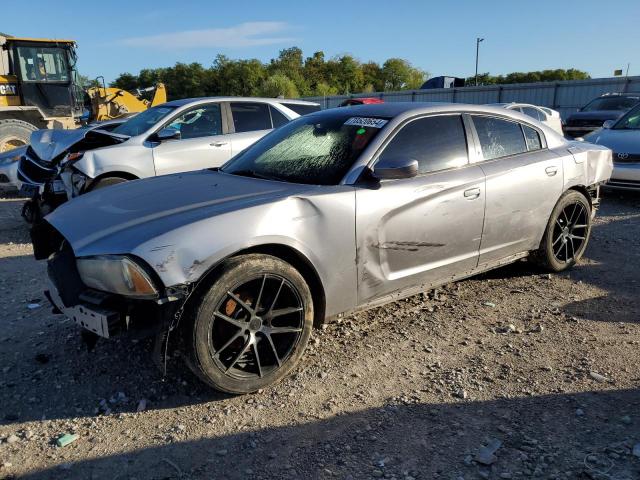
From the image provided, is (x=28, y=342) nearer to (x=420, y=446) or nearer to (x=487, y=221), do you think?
(x=420, y=446)

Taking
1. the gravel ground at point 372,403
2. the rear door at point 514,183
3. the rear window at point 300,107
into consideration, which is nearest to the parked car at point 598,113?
the rear window at point 300,107

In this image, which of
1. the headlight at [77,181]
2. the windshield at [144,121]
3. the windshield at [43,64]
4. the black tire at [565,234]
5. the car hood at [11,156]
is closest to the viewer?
the black tire at [565,234]

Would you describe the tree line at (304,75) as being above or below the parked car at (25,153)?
above

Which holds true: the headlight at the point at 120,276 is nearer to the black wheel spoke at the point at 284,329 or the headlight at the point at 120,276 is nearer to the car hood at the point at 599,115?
the black wheel spoke at the point at 284,329

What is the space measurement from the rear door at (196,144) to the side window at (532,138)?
4.17 meters

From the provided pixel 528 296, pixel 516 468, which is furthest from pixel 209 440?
pixel 528 296

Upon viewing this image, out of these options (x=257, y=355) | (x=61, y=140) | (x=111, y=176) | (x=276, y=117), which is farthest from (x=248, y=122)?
(x=257, y=355)

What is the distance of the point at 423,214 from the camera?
141 inches

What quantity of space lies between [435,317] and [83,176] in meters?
4.71

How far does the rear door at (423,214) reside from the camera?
3.37m

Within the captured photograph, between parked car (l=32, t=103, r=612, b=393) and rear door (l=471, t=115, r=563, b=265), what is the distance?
0.05 ft

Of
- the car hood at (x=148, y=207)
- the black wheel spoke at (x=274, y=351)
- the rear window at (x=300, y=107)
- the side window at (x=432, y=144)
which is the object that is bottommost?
the black wheel spoke at (x=274, y=351)

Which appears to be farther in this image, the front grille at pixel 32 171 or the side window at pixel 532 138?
the front grille at pixel 32 171

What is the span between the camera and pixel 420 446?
2.54 m
